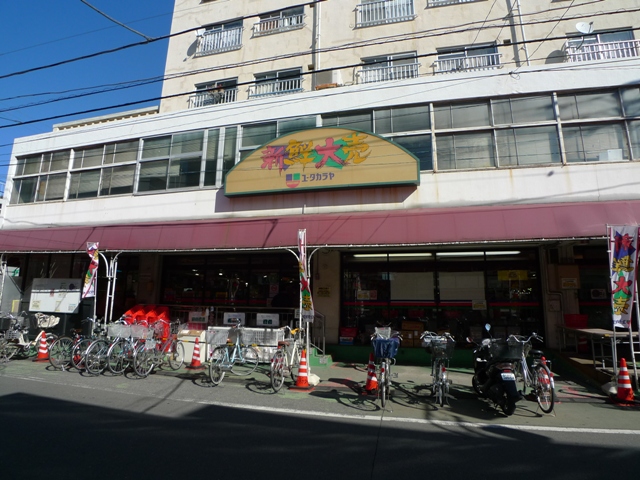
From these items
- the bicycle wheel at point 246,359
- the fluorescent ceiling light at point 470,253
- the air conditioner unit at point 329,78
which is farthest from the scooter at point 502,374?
the air conditioner unit at point 329,78

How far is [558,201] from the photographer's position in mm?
9789

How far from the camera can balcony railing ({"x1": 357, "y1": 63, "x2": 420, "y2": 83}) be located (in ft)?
44.9

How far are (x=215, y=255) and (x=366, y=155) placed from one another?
6778mm

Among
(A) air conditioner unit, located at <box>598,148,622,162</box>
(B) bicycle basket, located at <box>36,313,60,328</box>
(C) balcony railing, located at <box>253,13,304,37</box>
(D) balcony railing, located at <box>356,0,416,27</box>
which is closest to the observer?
(A) air conditioner unit, located at <box>598,148,622,162</box>

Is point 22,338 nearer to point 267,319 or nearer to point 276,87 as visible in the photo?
point 267,319

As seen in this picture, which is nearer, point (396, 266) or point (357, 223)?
point (357, 223)

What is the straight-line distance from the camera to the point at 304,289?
8781mm

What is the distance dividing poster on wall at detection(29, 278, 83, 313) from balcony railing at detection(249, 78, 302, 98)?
9.42m

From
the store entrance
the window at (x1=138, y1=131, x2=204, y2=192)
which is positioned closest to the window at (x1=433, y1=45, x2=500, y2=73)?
the store entrance

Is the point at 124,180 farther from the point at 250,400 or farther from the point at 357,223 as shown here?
the point at 250,400

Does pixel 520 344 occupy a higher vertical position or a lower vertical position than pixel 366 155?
lower

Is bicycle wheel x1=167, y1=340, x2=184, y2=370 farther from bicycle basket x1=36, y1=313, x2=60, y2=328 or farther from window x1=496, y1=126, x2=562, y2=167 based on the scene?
window x1=496, y1=126, x2=562, y2=167

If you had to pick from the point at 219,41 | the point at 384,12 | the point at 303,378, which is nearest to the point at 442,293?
the point at 303,378

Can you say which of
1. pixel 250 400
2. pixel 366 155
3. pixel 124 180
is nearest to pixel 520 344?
pixel 250 400
